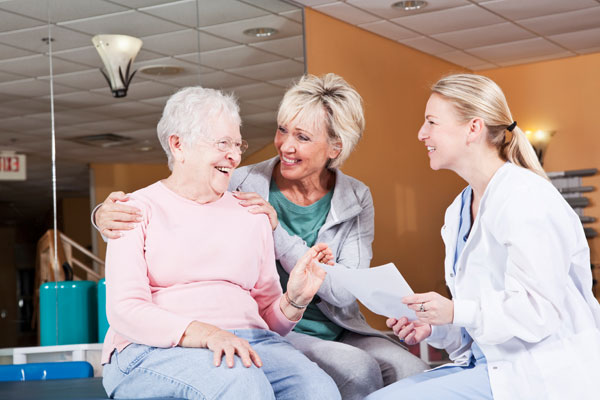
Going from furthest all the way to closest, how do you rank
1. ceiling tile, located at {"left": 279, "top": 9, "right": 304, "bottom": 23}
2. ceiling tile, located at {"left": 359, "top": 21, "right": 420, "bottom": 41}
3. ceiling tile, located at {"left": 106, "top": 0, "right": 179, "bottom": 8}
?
ceiling tile, located at {"left": 359, "top": 21, "right": 420, "bottom": 41} → ceiling tile, located at {"left": 279, "top": 9, "right": 304, "bottom": 23} → ceiling tile, located at {"left": 106, "top": 0, "right": 179, "bottom": 8}

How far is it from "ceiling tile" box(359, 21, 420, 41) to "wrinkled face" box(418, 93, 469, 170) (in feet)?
13.5

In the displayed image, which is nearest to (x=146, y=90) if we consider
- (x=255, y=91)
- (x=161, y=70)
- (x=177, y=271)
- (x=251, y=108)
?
(x=161, y=70)

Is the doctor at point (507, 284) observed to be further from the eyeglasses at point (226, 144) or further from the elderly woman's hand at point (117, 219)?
the elderly woman's hand at point (117, 219)

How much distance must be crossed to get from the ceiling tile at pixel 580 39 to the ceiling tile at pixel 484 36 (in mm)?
341

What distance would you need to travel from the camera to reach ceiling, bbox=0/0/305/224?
4.08m

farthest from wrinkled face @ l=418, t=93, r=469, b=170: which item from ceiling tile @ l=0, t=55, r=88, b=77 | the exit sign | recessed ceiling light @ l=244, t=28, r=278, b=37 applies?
recessed ceiling light @ l=244, t=28, r=278, b=37

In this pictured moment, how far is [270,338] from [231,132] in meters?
0.58

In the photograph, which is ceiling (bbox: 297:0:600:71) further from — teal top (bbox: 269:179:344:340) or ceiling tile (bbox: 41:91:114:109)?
teal top (bbox: 269:179:344:340)

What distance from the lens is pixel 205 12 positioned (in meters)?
5.22

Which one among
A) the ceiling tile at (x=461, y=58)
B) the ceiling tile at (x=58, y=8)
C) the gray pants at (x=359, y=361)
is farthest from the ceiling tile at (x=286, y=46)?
the gray pants at (x=359, y=361)

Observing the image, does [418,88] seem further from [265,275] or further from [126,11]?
[265,275]

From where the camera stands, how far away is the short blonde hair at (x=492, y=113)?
2.26 m

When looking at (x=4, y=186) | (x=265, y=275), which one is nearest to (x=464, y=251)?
(x=265, y=275)

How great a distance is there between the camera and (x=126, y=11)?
473 cm
